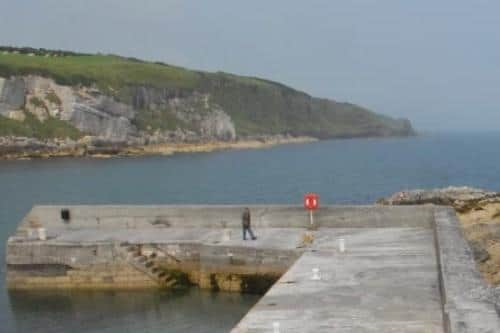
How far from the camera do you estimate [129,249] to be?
23.7m

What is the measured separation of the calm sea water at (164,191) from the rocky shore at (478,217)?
6854 mm

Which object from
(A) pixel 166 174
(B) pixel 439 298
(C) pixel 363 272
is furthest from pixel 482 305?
(A) pixel 166 174

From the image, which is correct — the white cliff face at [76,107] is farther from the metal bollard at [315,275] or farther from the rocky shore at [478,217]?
the metal bollard at [315,275]

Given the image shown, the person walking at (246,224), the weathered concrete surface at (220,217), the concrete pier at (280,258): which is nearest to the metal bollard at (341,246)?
the concrete pier at (280,258)

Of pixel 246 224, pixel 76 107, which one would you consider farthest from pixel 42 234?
pixel 76 107

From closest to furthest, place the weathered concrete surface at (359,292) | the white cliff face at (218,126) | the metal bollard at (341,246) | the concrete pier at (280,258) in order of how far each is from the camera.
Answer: the weathered concrete surface at (359,292) → the concrete pier at (280,258) → the metal bollard at (341,246) → the white cliff face at (218,126)

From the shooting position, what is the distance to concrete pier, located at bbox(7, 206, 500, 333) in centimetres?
1445

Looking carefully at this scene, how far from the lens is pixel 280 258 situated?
21.7m

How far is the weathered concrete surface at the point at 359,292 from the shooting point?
1363 centimetres

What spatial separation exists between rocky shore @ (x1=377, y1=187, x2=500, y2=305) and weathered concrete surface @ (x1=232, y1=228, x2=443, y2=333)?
161 centimetres

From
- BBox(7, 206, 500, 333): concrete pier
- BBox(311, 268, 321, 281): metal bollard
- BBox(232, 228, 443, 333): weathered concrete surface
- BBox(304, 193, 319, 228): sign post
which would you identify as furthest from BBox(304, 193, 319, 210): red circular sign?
BBox(311, 268, 321, 281): metal bollard

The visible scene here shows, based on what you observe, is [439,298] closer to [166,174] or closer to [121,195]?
[121,195]

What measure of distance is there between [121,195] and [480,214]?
149 feet

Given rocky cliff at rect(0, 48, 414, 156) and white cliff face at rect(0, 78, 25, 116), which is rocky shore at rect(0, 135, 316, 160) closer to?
rocky cliff at rect(0, 48, 414, 156)
